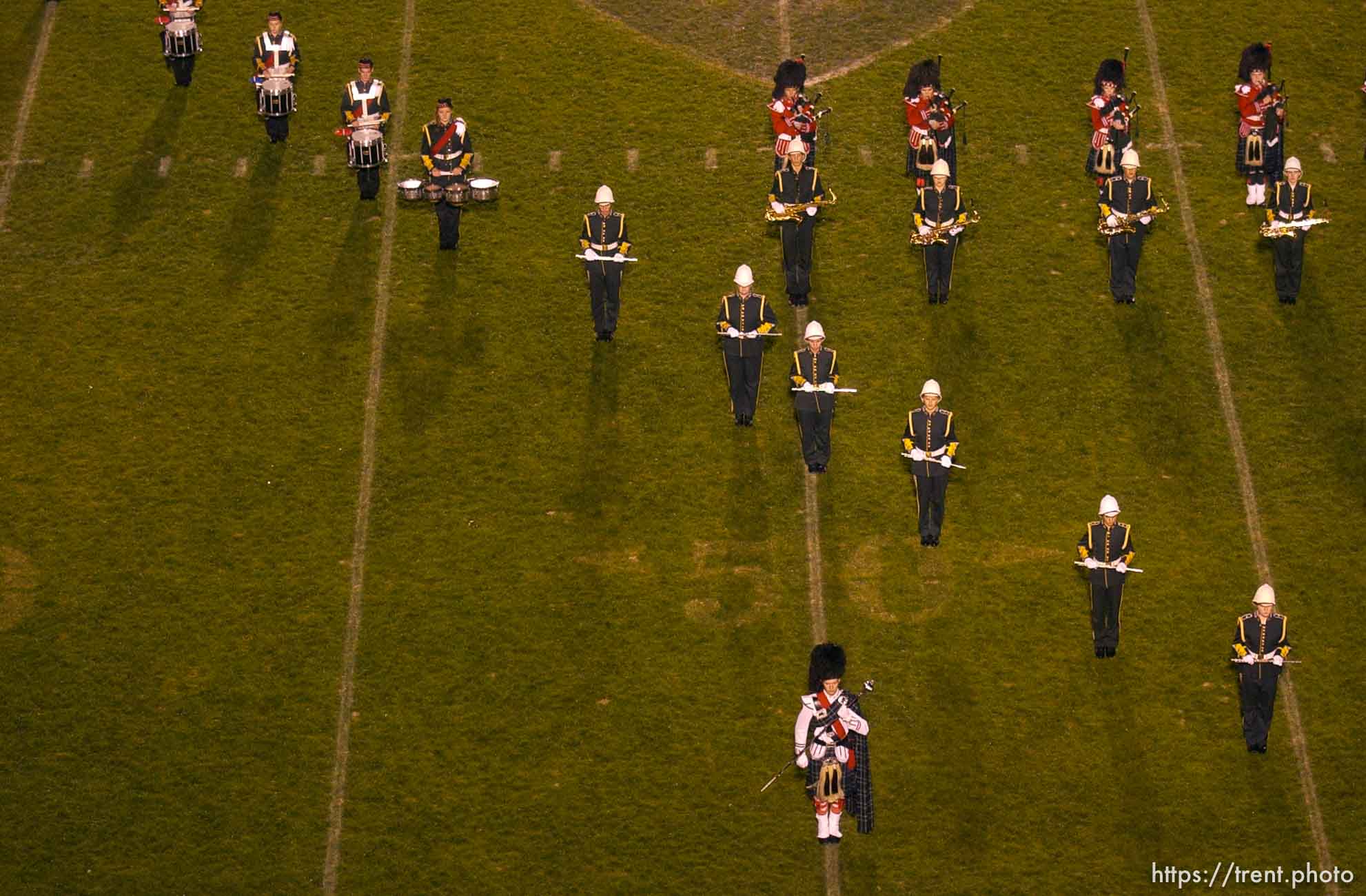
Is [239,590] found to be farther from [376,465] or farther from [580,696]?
[580,696]

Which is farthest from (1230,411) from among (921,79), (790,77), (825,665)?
(790,77)

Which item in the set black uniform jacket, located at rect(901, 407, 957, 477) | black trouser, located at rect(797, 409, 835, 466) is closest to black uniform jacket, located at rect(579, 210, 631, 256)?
black trouser, located at rect(797, 409, 835, 466)

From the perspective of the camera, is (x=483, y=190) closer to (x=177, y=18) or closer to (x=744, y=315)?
(x=744, y=315)

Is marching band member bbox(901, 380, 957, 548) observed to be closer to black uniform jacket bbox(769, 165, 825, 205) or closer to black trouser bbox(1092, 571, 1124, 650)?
black trouser bbox(1092, 571, 1124, 650)

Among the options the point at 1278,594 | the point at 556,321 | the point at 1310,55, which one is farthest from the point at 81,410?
the point at 1310,55

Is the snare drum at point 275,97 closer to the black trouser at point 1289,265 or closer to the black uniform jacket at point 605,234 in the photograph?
the black uniform jacket at point 605,234

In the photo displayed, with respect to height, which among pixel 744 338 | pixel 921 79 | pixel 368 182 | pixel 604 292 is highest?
pixel 921 79
